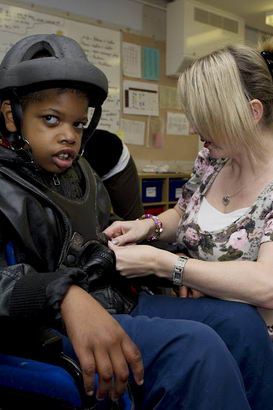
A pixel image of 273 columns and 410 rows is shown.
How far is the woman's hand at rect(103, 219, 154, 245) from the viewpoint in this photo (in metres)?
1.23

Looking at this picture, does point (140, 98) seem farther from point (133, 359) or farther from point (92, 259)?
point (133, 359)

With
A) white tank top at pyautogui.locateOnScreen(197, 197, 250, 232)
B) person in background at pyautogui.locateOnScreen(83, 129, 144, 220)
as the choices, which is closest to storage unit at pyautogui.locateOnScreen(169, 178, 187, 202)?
person in background at pyautogui.locateOnScreen(83, 129, 144, 220)

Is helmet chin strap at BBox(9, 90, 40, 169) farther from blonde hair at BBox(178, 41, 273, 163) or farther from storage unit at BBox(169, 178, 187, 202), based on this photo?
storage unit at BBox(169, 178, 187, 202)

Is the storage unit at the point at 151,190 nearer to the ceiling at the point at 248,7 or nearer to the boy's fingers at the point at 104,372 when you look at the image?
the ceiling at the point at 248,7

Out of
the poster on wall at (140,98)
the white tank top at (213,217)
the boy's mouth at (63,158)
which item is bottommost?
the white tank top at (213,217)

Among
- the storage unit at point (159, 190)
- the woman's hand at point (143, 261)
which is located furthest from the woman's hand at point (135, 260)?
the storage unit at point (159, 190)

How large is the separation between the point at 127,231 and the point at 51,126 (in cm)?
40

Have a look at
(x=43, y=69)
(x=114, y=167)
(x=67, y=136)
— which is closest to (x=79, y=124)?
(x=67, y=136)

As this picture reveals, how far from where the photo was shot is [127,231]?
1.30 m

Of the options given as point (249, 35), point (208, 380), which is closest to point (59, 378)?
point (208, 380)

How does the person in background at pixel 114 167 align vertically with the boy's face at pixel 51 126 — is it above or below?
below

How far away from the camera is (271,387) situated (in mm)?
989

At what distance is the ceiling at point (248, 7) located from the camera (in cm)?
414

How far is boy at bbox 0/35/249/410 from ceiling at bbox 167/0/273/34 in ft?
11.4
